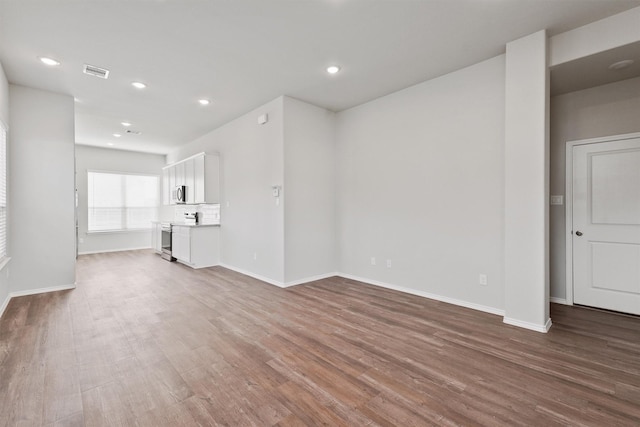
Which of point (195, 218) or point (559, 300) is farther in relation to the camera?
point (195, 218)

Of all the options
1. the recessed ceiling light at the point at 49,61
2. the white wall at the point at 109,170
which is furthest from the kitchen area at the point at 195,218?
the recessed ceiling light at the point at 49,61

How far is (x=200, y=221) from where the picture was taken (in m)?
6.81

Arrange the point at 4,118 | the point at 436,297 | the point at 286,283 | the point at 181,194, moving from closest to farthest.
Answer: the point at 4,118
the point at 436,297
the point at 286,283
the point at 181,194

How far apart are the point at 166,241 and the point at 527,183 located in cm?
719

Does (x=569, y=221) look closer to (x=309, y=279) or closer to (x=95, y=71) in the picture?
(x=309, y=279)

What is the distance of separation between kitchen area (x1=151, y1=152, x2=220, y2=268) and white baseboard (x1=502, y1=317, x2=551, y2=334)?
17.1 ft

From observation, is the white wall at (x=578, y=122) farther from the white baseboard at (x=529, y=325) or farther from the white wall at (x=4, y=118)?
the white wall at (x=4, y=118)

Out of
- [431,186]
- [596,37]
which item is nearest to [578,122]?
[596,37]

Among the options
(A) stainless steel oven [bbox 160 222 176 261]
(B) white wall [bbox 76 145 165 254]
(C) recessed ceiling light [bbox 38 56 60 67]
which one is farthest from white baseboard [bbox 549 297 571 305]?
(B) white wall [bbox 76 145 165 254]

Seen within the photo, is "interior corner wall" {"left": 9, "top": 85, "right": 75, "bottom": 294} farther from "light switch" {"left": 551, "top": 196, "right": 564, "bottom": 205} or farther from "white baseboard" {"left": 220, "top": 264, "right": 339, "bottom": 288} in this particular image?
"light switch" {"left": 551, "top": 196, "right": 564, "bottom": 205}

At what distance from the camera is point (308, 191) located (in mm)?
4805

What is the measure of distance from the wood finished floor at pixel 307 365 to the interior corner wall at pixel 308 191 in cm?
105

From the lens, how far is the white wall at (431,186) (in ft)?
11.0

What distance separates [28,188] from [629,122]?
302 inches
